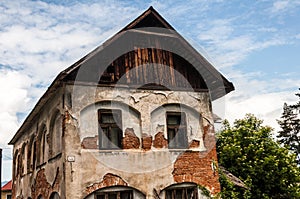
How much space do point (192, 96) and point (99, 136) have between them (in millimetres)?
4284

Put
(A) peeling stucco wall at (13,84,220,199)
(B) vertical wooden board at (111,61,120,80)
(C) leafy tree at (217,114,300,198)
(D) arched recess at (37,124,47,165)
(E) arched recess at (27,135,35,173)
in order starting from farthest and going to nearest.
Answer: (E) arched recess at (27,135,35,173) → (C) leafy tree at (217,114,300,198) → (D) arched recess at (37,124,47,165) → (B) vertical wooden board at (111,61,120,80) → (A) peeling stucco wall at (13,84,220,199)

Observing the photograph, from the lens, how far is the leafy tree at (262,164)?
1698 centimetres

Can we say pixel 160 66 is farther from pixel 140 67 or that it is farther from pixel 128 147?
pixel 128 147

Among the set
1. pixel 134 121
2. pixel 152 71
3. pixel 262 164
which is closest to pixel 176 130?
pixel 134 121

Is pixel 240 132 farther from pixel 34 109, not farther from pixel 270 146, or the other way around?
pixel 34 109

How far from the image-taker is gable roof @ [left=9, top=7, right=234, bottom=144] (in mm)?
12844

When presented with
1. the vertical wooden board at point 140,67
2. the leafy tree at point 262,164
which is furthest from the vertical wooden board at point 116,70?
the leafy tree at point 262,164

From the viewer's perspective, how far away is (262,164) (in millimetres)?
17062

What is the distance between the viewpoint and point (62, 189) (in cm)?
1173

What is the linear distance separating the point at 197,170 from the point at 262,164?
5033mm

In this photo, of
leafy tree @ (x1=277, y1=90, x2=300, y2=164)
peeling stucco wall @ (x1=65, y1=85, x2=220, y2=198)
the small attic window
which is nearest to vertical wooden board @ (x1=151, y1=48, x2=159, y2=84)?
peeling stucco wall @ (x1=65, y1=85, x2=220, y2=198)

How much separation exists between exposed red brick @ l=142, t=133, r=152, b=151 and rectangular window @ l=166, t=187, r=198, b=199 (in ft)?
5.93

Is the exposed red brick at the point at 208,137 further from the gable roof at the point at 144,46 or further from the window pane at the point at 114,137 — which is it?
the window pane at the point at 114,137

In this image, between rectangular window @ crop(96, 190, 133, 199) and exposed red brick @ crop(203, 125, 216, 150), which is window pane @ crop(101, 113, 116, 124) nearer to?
rectangular window @ crop(96, 190, 133, 199)
